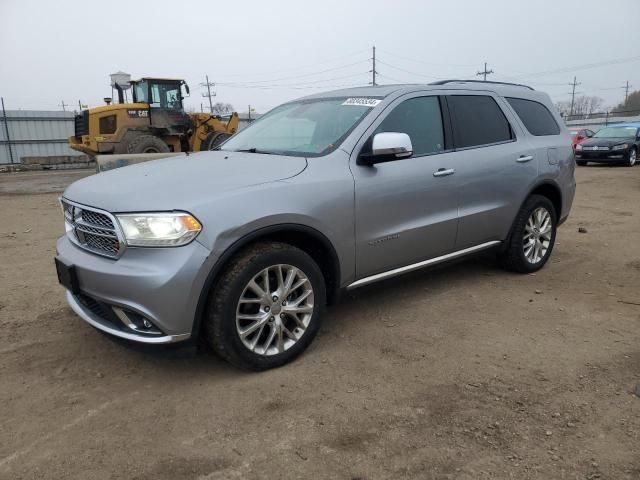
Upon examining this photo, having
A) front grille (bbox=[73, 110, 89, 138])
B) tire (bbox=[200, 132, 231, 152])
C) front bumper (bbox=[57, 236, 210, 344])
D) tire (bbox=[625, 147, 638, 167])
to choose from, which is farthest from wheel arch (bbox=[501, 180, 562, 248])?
tire (bbox=[625, 147, 638, 167])

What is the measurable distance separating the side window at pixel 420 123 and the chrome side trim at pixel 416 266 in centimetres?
87

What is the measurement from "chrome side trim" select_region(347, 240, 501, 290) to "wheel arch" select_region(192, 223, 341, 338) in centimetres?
19

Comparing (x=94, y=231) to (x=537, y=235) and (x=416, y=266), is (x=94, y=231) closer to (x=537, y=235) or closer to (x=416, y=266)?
(x=416, y=266)

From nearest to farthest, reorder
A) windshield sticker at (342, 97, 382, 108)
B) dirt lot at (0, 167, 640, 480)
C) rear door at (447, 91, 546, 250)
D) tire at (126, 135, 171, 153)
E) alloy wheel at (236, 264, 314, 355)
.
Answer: dirt lot at (0, 167, 640, 480) < alloy wheel at (236, 264, 314, 355) < windshield sticker at (342, 97, 382, 108) < rear door at (447, 91, 546, 250) < tire at (126, 135, 171, 153)

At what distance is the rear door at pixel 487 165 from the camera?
13.9ft

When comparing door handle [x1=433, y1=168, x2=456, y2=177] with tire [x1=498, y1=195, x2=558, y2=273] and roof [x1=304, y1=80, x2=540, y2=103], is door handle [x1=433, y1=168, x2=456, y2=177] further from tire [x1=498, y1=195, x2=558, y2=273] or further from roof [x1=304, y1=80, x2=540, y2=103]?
tire [x1=498, y1=195, x2=558, y2=273]

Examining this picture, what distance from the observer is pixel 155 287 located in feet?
8.82

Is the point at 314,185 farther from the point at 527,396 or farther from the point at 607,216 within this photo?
the point at 607,216

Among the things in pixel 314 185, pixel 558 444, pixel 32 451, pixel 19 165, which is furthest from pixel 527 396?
pixel 19 165

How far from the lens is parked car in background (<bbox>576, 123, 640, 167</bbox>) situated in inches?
704

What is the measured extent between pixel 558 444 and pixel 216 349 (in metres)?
1.86

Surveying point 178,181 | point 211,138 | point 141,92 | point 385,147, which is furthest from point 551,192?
point 141,92

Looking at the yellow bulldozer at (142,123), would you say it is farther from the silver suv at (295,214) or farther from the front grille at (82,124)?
the silver suv at (295,214)

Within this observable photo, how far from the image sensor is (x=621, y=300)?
4.38 m
